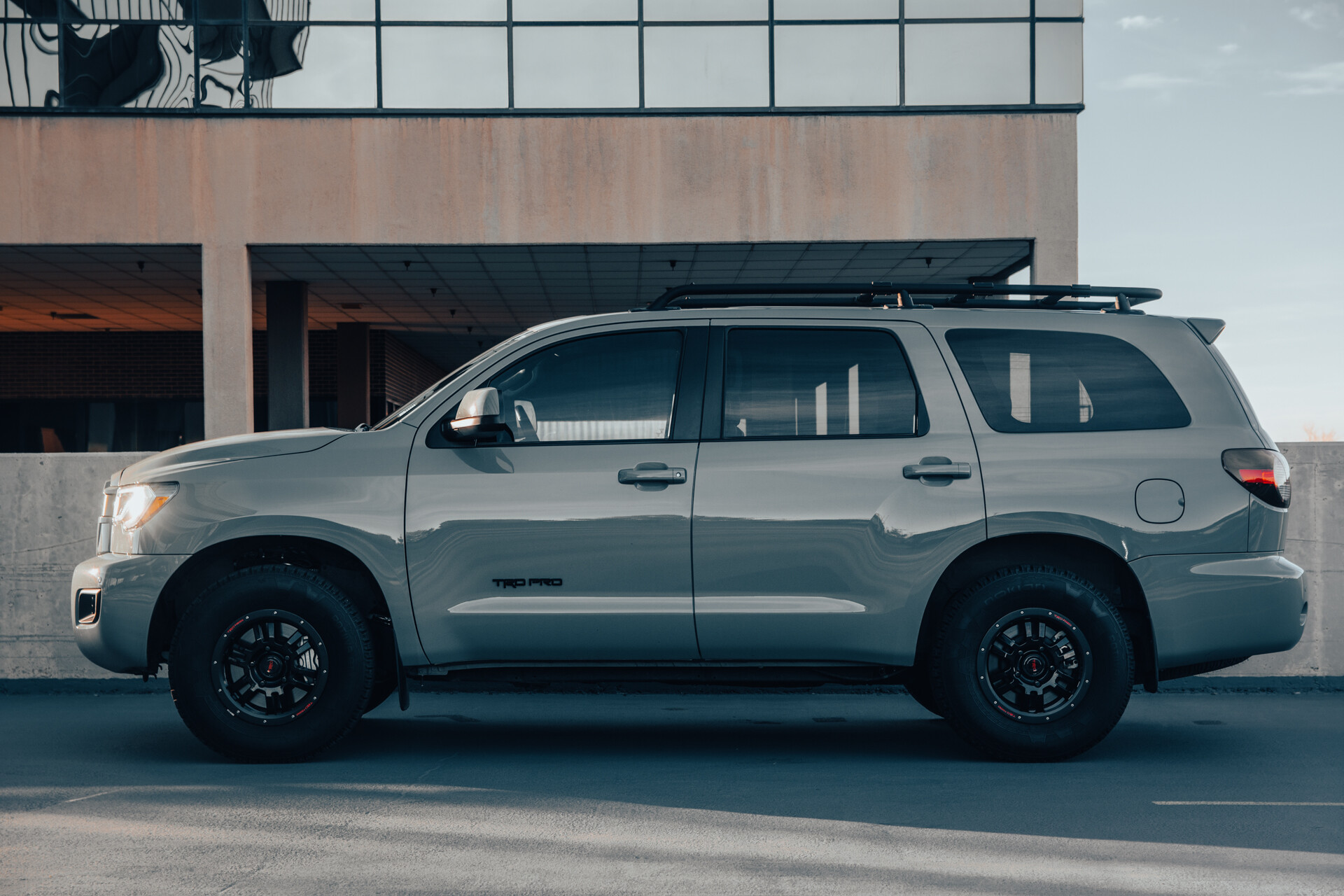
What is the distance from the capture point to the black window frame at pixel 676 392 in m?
5.58

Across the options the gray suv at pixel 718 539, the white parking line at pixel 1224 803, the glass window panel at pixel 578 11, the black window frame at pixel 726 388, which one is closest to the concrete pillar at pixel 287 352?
the glass window panel at pixel 578 11

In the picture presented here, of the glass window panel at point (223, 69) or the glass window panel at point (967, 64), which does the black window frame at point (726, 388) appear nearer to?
the glass window panel at point (967, 64)

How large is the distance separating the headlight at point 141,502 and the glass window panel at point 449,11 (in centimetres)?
1008

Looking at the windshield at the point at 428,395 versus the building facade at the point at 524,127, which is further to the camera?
the building facade at the point at 524,127

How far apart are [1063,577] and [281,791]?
3.43 metres

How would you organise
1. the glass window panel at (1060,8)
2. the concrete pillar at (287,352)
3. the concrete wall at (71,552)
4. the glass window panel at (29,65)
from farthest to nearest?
the concrete pillar at (287,352) < the glass window panel at (1060,8) < the glass window panel at (29,65) < the concrete wall at (71,552)

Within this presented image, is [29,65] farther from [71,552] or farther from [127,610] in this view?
[127,610]

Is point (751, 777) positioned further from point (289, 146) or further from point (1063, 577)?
point (289, 146)

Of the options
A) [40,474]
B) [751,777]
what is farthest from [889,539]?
[40,474]

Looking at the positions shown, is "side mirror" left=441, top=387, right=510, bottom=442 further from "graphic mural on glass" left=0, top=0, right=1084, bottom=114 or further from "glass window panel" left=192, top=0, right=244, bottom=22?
"glass window panel" left=192, top=0, right=244, bottom=22

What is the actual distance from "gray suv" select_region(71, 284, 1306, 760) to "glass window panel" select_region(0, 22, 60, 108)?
10.5 metres

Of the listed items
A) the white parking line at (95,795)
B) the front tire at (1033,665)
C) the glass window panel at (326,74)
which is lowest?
the white parking line at (95,795)

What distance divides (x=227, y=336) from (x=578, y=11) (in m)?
5.49

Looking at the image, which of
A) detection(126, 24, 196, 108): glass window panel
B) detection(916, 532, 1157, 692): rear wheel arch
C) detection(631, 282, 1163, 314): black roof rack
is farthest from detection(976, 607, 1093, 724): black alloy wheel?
detection(126, 24, 196, 108): glass window panel
